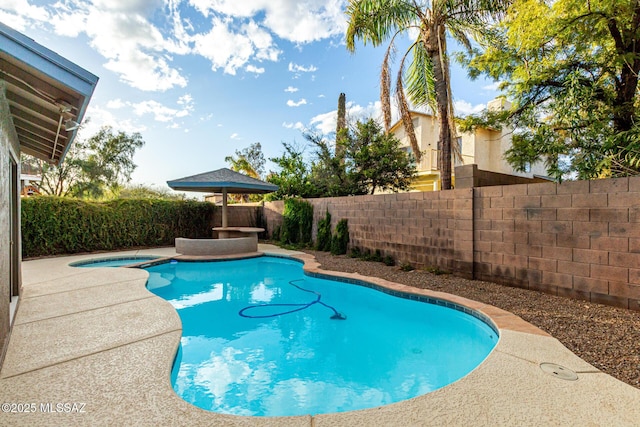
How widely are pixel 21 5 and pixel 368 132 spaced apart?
421 inches

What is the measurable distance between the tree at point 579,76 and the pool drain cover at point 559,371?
11.6ft

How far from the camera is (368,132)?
12.9 meters

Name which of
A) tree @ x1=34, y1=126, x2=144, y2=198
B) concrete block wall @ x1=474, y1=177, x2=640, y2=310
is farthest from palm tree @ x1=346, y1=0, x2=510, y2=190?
tree @ x1=34, y1=126, x2=144, y2=198

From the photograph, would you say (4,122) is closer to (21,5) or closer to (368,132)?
(21,5)

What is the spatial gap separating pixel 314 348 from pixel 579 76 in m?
6.93

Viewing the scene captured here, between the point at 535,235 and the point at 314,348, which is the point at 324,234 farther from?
the point at 314,348

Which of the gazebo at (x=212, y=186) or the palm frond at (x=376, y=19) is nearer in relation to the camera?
the palm frond at (x=376, y=19)

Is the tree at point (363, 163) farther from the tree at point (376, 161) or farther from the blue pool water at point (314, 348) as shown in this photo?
the blue pool water at point (314, 348)

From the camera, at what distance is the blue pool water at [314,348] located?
3.02m

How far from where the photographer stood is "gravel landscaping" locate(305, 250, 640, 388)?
290 cm

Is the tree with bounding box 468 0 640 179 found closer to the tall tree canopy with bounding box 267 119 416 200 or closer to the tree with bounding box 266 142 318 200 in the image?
the tall tree canopy with bounding box 267 119 416 200

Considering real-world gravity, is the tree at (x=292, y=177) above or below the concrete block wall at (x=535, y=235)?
above

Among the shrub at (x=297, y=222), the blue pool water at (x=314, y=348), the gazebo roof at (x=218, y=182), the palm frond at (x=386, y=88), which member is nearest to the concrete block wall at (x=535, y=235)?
the blue pool water at (x=314, y=348)

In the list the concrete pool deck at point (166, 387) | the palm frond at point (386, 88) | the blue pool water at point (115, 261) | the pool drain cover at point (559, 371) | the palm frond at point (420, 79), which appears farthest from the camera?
the palm frond at point (420, 79)
